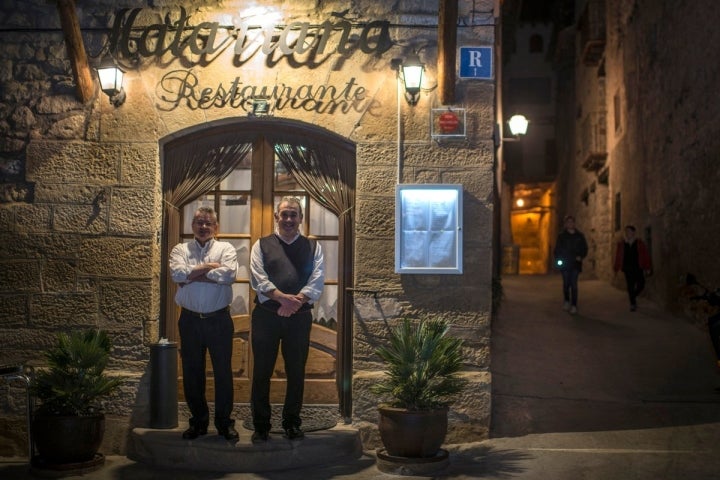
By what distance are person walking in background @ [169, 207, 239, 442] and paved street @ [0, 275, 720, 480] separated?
1.78 ft

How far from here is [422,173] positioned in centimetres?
748

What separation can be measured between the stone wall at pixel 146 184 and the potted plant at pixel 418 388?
685 mm

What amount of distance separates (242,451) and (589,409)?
3449 mm

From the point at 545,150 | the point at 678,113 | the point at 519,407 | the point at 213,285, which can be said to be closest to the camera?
the point at 213,285

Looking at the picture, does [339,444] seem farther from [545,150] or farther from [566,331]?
[545,150]

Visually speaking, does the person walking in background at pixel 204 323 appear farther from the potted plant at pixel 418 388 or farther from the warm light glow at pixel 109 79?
the warm light glow at pixel 109 79

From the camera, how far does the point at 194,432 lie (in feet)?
22.2

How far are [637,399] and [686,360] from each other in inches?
81.3

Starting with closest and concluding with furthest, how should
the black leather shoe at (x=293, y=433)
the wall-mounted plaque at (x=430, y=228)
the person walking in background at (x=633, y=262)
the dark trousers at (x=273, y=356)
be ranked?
the dark trousers at (x=273, y=356) < the black leather shoe at (x=293, y=433) < the wall-mounted plaque at (x=430, y=228) < the person walking in background at (x=633, y=262)

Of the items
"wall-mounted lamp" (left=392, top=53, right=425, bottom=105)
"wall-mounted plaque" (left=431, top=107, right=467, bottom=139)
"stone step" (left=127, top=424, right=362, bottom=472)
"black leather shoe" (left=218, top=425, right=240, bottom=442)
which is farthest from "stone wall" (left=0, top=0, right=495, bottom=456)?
"black leather shoe" (left=218, top=425, right=240, bottom=442)

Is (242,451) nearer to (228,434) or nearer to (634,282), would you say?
(228,434)

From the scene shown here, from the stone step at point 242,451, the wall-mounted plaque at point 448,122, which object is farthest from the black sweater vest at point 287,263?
the wall-mounted plaque at point 448,122

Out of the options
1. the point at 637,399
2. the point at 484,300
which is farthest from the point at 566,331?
the point at 484,300

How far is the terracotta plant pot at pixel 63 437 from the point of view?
6445 millimetres
